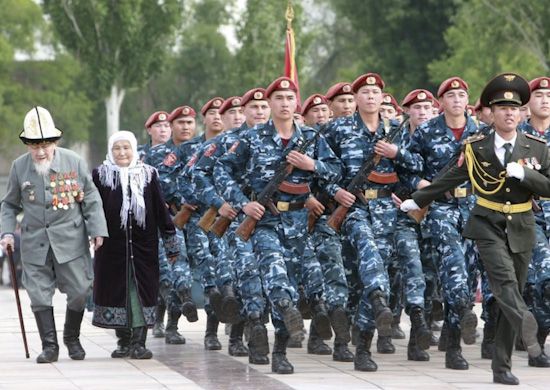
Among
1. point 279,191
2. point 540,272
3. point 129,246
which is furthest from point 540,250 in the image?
point 129,246

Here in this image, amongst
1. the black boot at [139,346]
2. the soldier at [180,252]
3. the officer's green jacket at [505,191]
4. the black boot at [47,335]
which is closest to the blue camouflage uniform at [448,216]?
the officer's green jacket at [505,191]

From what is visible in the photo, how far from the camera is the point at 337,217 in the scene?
1273 cm

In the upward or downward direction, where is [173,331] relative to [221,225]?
downward

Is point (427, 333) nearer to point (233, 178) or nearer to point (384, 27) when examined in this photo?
point (233, 178)

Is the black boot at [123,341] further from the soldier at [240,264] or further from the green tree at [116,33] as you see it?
the green tree at [116,33]

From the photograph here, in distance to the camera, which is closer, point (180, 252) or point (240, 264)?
point (240, 264)

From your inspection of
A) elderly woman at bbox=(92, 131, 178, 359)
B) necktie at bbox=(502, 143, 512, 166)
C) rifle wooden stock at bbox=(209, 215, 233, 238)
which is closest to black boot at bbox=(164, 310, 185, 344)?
elderly woman at bbox=(92, 131, 178, 359)

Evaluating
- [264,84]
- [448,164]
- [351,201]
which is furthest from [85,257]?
[264,84]

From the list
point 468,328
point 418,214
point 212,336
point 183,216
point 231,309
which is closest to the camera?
point 468,328

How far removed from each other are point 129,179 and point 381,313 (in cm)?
275

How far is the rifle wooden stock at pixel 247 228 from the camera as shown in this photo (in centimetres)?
1230

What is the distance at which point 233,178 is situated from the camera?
510 inches

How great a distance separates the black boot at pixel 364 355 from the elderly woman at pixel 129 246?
2.00 m

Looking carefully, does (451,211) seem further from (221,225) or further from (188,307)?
(188,307)
